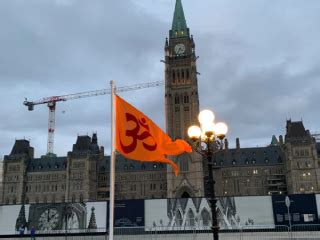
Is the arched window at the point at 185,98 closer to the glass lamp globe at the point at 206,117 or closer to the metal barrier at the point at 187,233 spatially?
the metal barrier at the point at 187,233

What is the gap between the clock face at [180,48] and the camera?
123062 millimetres

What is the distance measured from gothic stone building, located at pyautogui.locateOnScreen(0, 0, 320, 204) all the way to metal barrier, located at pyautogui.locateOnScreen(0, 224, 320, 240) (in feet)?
193

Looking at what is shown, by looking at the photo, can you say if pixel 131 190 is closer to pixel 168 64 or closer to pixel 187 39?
pixel 168 64

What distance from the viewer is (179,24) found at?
5084 inches

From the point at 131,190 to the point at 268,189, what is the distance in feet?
140

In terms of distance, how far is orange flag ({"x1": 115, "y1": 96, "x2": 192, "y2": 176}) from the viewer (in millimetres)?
14742

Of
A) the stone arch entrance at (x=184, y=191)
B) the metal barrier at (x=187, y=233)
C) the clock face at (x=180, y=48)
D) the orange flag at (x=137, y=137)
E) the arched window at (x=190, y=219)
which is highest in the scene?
the clock face at (x=180, y=48)

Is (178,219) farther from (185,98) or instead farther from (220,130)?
(185,98)

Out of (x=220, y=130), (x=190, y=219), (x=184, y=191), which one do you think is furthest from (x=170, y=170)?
(x=220, y=130)

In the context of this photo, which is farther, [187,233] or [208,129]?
[187,233]

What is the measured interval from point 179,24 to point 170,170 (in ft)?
168

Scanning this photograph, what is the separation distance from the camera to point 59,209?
180 feet

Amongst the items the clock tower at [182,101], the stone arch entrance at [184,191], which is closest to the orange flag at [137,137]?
the clock tower at [182,101]

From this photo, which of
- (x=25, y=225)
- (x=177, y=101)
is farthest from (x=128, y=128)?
(x=177, y=101)
